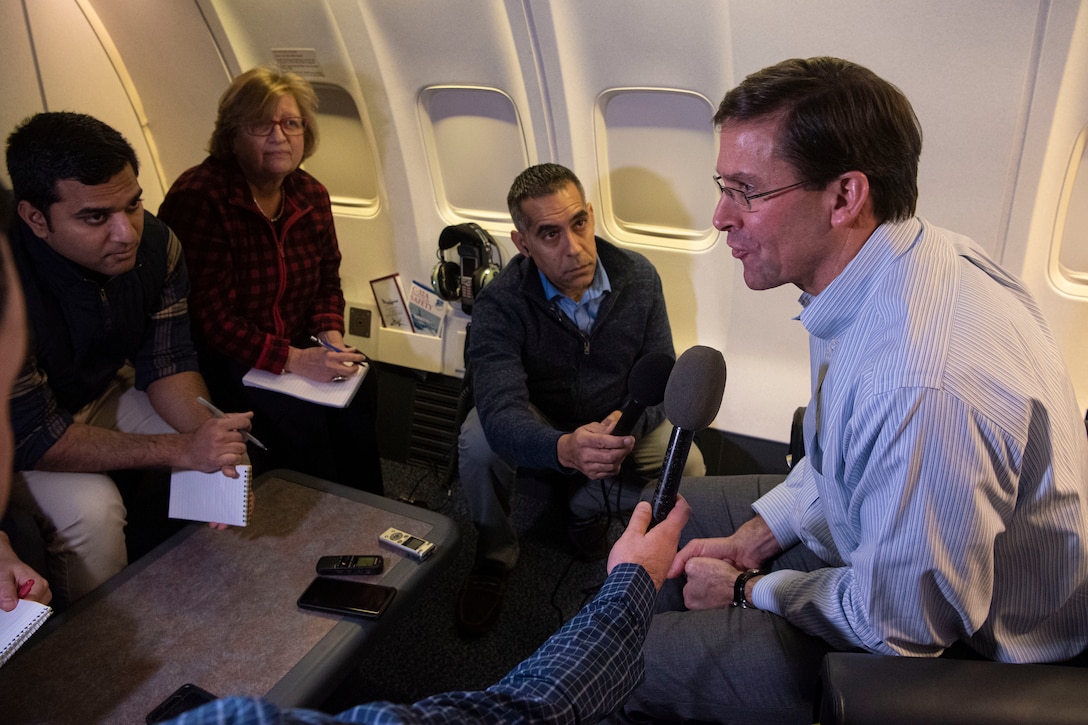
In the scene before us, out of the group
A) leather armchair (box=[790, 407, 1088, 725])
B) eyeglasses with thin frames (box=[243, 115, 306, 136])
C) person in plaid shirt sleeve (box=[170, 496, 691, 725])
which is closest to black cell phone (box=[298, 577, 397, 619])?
person in plaid shirt sleeve (box=[170, 496, 691, 725])

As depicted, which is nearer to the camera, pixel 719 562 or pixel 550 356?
pixel 719 562

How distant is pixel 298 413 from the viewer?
10.2 ft

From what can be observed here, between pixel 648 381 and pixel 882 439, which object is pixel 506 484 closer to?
pixel 648 381

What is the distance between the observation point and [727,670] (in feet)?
5.36

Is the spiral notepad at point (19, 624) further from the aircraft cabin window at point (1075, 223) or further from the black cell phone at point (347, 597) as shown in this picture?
the aircraft cabin window at point (1075, 223)

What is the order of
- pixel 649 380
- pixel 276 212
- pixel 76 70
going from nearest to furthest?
pixel 649 380, pixel 276 212, pixel 76 70

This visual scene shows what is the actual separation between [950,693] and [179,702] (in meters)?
1.54

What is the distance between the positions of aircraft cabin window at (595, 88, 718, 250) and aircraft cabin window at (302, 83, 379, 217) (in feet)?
4.66

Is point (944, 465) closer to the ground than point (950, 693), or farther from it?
farther from it

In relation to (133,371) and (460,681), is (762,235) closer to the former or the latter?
(460,681)

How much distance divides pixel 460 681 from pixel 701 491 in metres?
1.10

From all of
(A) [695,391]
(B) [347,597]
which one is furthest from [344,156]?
(A) [695,391]

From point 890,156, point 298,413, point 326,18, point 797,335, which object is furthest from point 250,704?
point 326,18

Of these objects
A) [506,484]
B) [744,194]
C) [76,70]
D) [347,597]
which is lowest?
[506,484]
